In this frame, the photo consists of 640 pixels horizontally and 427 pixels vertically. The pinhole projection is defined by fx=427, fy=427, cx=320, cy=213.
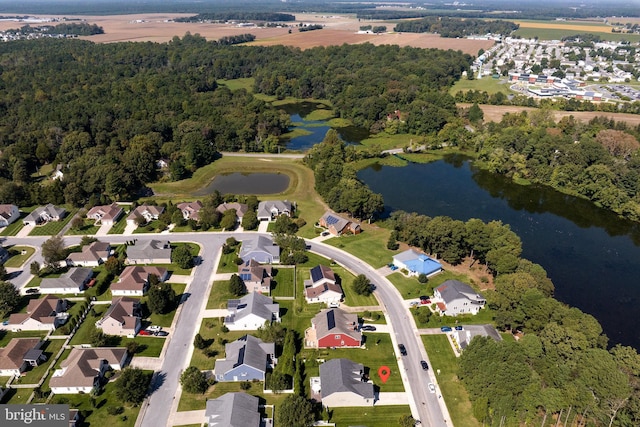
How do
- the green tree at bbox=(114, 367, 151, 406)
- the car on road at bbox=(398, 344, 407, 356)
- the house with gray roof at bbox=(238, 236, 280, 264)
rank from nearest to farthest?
the green tree at bbox=(114, 367, 151, 406) < the car on road at bbox=(398, 344, 407, 356) < the house with gray roof at bbox=(238, 236, 280, 264)

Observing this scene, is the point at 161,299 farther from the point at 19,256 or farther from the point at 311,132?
the point at 311,132

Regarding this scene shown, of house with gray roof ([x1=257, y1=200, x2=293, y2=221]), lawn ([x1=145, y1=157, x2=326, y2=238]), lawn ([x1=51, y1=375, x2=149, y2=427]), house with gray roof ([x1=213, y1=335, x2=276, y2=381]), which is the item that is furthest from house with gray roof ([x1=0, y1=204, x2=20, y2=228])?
house with gray roof ([x1=213, y1=335, x2=276, y2=381])

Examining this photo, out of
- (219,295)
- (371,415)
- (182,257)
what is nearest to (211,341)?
(219,295)

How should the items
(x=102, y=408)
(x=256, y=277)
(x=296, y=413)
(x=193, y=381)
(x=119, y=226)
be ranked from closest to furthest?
(x=296, y=413), (x=102, y=408), (x=193, y=381), (x=256, y=277), (x=119, y=226)

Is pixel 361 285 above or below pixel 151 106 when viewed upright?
below

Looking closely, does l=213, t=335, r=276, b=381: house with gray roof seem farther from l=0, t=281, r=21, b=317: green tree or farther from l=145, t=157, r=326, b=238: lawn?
l=0, t=281, r=21, b=317: green tree

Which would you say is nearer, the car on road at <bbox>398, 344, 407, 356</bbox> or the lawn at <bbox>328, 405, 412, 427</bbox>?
the lawn at <bbox>328, 405, 412, 427</bbox>
